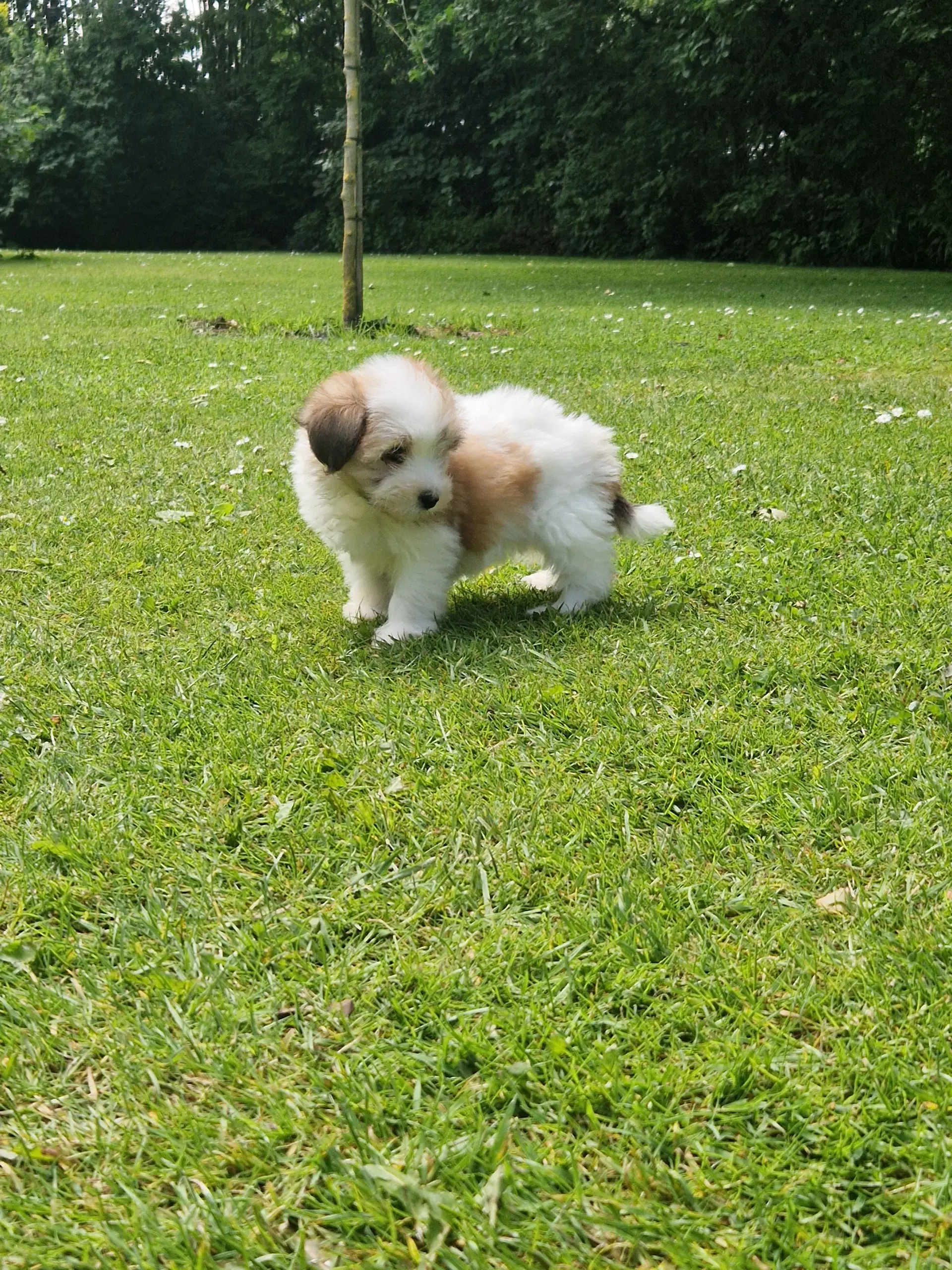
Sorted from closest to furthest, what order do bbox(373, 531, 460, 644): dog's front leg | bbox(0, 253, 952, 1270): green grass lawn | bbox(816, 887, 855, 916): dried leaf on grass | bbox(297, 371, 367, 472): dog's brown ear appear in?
bbox(0, 253, 952, 1270): green grass lawn → bbox(816, 887, 855, 916): dried leaf on grass → bbox(297, 371, 367, 472): dog's brown ear → bbox(373, 531, 460, 644): dog's front leg

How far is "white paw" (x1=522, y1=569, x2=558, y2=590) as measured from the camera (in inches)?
175

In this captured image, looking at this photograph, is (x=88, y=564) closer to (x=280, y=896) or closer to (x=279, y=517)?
(x=279, y=517)

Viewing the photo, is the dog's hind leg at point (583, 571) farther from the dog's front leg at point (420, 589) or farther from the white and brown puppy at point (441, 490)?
the dog's front leg at point (420, 589)

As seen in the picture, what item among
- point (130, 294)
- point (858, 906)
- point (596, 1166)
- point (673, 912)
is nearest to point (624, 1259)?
point (596, 1166)

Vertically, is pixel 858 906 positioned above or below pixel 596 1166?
above

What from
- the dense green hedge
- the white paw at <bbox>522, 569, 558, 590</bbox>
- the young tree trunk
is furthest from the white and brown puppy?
the dense green hedge

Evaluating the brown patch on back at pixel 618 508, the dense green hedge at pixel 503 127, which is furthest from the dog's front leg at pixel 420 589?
the dense green hedge at pixel 503 127

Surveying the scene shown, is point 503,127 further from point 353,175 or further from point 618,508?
point 618,508

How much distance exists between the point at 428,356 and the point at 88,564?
6.03 m

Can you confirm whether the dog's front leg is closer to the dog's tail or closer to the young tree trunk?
the dog's tail

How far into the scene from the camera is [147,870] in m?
2.41

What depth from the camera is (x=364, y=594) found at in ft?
13.1

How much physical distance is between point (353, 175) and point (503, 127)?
26.3m

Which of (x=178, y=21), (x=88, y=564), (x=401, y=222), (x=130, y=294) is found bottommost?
(x=88, y=564)
